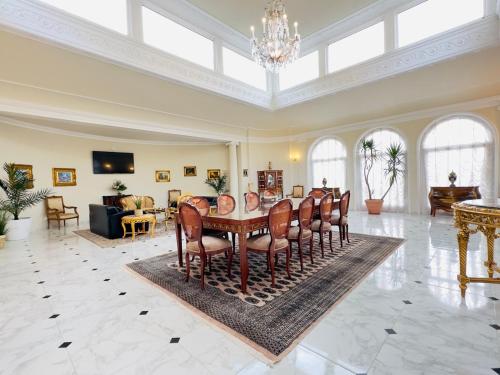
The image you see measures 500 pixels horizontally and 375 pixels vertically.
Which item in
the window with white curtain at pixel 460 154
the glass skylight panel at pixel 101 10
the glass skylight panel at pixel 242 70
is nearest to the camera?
the glass skylight panel at pixel 101 10

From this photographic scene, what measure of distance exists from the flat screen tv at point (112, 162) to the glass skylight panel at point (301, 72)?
6.20 meters

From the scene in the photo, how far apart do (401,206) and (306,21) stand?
20.3 ft

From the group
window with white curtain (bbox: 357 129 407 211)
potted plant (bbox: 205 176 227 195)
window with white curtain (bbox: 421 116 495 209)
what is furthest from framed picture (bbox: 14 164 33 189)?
window with white curtain (bbox: 421 116 495 209)

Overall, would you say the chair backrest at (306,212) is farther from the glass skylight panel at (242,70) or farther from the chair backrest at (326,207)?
the glass skylight panel at (242,70)

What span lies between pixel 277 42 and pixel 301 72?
11.5 ft

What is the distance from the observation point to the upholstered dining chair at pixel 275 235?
2.70 m

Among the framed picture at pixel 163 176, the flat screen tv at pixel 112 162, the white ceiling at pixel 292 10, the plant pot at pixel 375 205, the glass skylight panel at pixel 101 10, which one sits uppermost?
the white ceiling at pixel 292 10

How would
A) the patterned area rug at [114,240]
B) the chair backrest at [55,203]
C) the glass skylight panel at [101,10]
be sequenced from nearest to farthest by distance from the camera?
the glass skylight panel at [101,10], the patterned area rug at [114,240], the chair backrest at [55,203]

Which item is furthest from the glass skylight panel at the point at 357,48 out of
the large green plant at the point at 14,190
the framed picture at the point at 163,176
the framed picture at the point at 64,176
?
the framed picture at the point at 64,176

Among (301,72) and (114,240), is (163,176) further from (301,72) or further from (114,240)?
(301,72)

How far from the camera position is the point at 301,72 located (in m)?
7.05

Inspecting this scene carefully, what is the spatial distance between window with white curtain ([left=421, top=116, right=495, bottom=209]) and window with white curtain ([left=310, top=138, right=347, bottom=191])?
2.51 metres

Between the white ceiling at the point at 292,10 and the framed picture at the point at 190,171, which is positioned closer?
the white ceiling at the point at 292,10

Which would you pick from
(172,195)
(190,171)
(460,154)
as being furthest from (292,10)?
(172,195)
